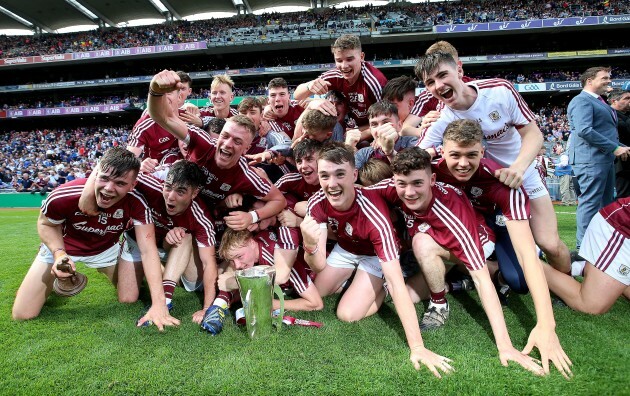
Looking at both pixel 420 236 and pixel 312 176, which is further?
pixel 312 176

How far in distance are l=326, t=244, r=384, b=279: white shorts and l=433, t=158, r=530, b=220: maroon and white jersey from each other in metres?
0.94

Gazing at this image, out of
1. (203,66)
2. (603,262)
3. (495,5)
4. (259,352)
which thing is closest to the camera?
(259,352)

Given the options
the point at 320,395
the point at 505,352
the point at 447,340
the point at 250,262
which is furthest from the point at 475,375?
the point at 250,262

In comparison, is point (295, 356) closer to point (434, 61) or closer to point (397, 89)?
point (434, 61)

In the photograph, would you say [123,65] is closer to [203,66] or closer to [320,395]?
[203,66]

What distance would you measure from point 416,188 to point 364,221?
0.45 metres

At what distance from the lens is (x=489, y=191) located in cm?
305

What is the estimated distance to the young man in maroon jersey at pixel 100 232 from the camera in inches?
120

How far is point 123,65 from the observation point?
31.7 metres

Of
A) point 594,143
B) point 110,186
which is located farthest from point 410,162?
point 594,143

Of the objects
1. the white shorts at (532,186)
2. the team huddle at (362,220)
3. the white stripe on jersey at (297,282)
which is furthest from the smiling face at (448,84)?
the white stripe on jersey at (297,282)

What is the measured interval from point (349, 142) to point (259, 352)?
2.02 m

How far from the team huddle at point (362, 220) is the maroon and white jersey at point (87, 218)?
0.5 inches

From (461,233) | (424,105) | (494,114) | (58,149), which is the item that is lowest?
(461,233)
